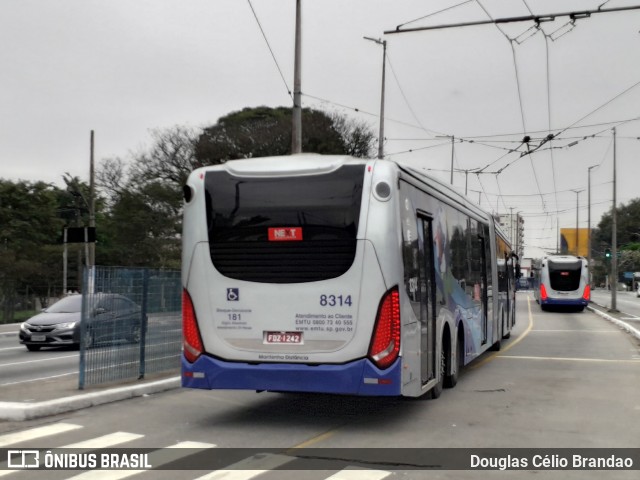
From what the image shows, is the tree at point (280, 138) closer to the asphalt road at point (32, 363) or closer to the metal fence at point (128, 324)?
the asphalt road at point (32, 363)

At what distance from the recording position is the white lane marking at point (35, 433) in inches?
318

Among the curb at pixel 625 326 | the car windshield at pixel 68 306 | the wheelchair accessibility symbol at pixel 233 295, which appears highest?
the wheelchair accessibility symbol at pixel 233 295

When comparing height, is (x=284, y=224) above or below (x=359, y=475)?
above

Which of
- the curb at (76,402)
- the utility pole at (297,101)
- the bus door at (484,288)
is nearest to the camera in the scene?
the curb at (76,402)

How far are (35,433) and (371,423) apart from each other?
3773mm

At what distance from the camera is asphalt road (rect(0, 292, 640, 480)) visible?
7746 mm

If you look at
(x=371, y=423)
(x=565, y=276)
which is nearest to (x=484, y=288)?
(x=371, y=423)

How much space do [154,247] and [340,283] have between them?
45.2 meters

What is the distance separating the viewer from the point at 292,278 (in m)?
8.56

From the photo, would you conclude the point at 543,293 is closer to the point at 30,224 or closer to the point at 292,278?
the point at 30,224

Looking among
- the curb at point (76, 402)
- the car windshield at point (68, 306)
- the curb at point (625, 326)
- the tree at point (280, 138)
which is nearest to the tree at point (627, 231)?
the tree at point (280, 138)

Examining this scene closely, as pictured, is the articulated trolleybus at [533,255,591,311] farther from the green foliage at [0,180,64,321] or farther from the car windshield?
the car windshield

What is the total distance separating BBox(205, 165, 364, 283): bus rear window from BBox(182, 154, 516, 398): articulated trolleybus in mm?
11

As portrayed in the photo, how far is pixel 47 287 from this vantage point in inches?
1532
